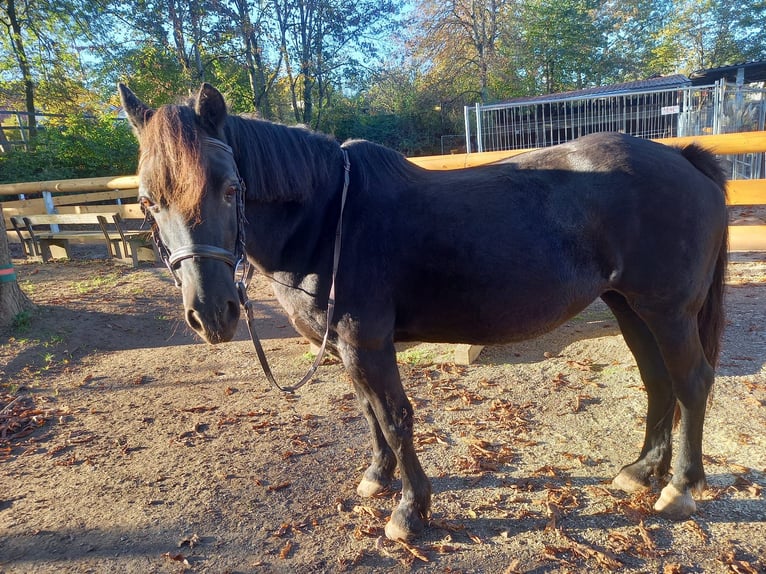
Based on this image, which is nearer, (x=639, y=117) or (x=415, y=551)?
(x=415, y=551)

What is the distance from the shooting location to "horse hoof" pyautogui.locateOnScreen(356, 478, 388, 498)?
2596 millimetres

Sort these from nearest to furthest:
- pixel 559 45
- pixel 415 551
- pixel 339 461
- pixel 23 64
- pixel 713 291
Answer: pixel 415 551 → pixel 713 291 → pixel 339 461 → pixel 23 64 → pixel 559 45

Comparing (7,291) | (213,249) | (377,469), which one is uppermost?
(213,249)

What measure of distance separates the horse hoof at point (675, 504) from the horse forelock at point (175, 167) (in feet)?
8.63

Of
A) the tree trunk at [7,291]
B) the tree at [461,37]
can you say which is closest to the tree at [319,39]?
the tree at [461,37]

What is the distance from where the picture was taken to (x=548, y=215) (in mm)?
2156

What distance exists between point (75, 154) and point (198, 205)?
1557 centimetres

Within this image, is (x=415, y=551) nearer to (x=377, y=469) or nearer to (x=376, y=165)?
(x=377, y=469)

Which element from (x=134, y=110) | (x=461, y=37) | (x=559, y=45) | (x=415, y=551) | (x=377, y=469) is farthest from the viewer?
(x=559, y=45)

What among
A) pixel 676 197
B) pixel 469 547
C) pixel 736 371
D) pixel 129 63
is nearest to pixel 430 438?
pixel 469 547

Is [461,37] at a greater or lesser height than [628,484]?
greater

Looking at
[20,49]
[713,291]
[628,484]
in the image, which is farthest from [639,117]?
[20,49]

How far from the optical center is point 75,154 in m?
13.9

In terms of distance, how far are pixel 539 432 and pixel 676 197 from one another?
→ 1755mm
